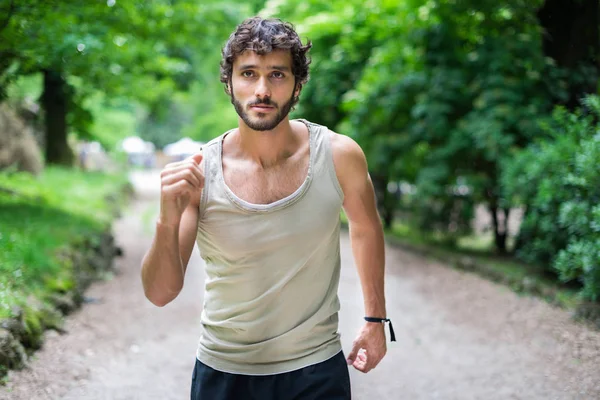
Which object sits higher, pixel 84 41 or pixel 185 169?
pixel 84 41

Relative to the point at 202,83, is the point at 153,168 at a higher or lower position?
lower

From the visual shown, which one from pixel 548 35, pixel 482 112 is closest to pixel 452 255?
pixel 482 112

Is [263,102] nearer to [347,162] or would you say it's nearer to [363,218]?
[347,162]

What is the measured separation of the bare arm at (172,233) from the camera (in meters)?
2.03

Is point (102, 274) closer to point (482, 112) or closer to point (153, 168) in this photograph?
point (482, 112)

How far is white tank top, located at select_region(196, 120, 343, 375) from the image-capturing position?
2.20 m

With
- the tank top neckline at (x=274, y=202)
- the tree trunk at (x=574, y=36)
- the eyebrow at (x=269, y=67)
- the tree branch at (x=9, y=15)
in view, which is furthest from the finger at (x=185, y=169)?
the tree trunk at (x=574, y=36)

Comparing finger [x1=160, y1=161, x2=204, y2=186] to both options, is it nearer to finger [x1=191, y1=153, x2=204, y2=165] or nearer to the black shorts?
finger [x1=191, y1=153, x2=204, y2=165]

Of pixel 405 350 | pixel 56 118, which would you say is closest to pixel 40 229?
pixel 405 350

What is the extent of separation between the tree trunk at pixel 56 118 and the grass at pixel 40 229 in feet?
6.44

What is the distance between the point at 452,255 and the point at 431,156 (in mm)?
1658

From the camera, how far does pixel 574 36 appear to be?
8.73 m

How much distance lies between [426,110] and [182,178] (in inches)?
360

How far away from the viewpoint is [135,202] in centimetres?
2208
